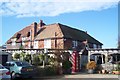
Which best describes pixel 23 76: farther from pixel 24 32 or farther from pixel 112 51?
pixel 24 32

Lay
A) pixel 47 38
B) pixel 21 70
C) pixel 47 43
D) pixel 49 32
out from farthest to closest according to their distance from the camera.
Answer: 1. pixel 49 32
2. pixel 47 43
3. pixel 47 38
4. pixel 21 70

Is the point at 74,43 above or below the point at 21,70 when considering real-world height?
above

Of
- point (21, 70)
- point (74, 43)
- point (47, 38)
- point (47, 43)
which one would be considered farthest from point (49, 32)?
point (21, 70)

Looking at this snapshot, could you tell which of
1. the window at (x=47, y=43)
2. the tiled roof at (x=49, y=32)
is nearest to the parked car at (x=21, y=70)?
the tiled roof at (x=49, y=32)

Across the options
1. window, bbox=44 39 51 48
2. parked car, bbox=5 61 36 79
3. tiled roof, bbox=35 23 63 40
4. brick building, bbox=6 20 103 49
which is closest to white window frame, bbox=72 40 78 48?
brick building, bbox=6 20 103 49

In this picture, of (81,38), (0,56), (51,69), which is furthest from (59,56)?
(81,38)

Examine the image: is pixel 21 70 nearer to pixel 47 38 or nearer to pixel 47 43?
pixel 47 38

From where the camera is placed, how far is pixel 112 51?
41.9 meters

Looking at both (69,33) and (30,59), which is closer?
(30,59)

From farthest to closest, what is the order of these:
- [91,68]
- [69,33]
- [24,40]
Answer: [24,40], [69,33], [91,68]

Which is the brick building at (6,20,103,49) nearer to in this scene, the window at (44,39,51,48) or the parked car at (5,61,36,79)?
the window at (44,39,51,48)

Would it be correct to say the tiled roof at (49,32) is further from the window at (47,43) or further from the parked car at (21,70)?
the parked car at (21,70)

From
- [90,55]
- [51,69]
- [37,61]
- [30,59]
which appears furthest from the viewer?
[90,55]

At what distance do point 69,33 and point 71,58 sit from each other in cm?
2106
